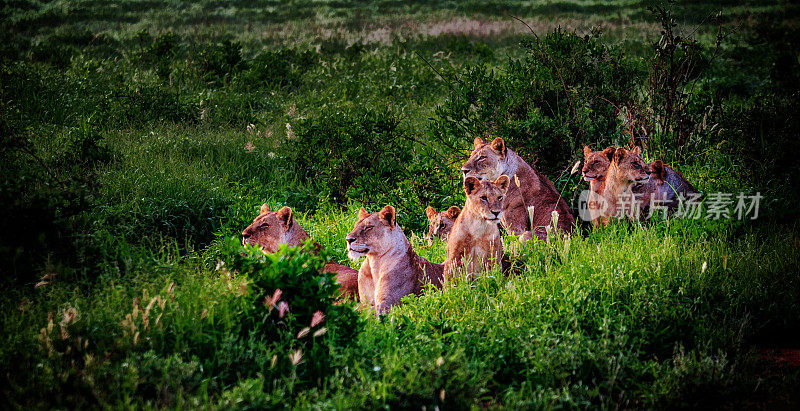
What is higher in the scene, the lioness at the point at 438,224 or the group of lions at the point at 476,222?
the group of lions at the point at 476,222

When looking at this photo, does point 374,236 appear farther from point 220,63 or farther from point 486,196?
point 220,63

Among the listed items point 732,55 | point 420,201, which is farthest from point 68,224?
point 732,55

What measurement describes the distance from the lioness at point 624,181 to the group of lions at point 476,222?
0.04 ft

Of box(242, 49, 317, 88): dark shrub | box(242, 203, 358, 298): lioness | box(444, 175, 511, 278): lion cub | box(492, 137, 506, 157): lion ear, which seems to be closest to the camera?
box(444, 175, 511, 278): lion cub

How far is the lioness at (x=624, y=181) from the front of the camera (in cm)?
733

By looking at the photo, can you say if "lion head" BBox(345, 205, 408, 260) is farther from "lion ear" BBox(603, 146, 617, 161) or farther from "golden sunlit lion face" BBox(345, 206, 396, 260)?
"lion ear" BBox(603, 146, 617, 161)

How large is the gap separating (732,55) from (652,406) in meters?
18.5

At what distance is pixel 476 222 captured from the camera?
20.6ft

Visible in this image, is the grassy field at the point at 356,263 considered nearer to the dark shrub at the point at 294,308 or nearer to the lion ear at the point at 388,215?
the dark shrub at the point at 294,308

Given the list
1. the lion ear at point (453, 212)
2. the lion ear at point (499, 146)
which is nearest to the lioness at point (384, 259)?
the lion ear at point (453, 212)

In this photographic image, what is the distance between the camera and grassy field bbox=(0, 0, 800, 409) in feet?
14.8

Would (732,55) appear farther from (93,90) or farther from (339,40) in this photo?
(93,90)

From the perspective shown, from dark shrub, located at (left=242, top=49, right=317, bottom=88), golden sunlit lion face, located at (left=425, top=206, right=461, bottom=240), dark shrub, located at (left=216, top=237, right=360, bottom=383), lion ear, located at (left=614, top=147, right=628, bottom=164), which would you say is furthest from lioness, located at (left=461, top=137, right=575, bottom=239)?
dark shrub, located at (left=242, top=49, right=317, bottom=88)

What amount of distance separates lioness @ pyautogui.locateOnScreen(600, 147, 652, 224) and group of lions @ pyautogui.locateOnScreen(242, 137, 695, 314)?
0.01 m
